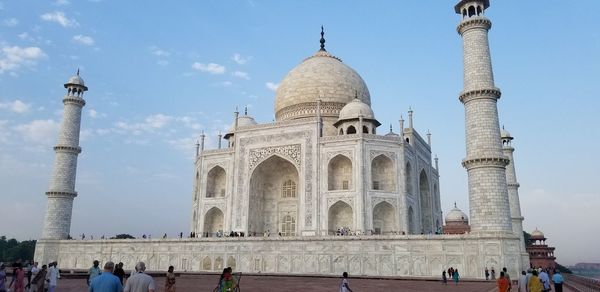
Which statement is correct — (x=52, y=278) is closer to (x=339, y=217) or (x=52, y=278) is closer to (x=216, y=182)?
(x=339, y=217)

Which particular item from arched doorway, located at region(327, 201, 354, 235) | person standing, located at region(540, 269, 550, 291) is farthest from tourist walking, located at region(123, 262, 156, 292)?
arched doorway, located at region(327, 201, 354, 235)

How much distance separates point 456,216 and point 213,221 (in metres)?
19.8

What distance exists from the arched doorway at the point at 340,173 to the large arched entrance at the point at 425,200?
5.25 meters

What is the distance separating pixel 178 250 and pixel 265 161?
6594 mm

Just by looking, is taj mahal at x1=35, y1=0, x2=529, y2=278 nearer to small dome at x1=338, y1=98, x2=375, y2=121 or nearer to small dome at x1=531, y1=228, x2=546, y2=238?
small dome at x1=338, y1=98, x2=375, y2=121

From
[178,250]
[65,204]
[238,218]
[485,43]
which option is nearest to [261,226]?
[238,218]

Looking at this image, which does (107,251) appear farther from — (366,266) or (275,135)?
(366,266)

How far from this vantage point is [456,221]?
119 feet

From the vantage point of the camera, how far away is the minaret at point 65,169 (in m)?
24.2

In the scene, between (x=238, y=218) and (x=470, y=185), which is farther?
(x=238, y=218)

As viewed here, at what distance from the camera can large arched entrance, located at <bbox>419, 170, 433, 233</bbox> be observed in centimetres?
2688

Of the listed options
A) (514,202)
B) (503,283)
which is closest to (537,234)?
(514,202)

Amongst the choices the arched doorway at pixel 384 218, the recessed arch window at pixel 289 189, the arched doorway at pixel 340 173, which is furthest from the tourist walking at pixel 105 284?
the recessed arch window at pixel 289 189

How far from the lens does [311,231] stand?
2236 centimetres
